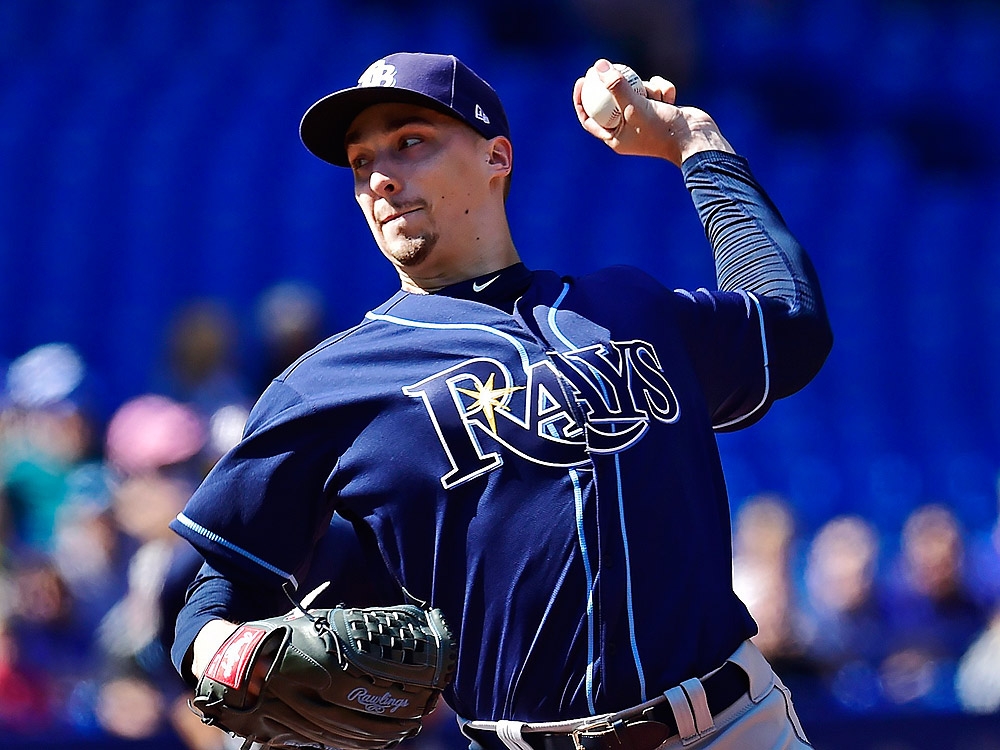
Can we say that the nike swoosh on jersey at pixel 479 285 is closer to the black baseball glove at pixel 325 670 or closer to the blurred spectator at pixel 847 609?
the black baseball glove at pixel 325 670

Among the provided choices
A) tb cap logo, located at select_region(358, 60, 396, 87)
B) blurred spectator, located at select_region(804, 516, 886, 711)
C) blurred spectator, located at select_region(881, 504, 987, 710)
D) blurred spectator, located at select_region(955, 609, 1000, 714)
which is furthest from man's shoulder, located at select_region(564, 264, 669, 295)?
blurred spectator, located at select_region(881, 504, 987, 710)

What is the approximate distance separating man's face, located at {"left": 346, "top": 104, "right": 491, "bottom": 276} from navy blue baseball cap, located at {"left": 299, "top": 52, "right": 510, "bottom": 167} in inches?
1.1

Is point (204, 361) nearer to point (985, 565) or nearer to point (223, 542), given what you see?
point (985, 565)

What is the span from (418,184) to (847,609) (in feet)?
13.8

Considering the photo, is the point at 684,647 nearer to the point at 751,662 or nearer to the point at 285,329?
the point at 751,662

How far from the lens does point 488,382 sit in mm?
2506

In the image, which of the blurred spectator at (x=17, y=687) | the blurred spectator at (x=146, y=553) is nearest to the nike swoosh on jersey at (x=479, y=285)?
the blurred spectator at (x=146, y=553)

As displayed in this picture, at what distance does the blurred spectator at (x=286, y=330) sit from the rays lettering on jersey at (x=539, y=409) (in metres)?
3.51

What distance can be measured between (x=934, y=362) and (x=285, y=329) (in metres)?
3.97

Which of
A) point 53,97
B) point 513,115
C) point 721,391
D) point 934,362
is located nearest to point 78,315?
point 53,97

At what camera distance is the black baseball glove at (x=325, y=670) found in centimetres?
227

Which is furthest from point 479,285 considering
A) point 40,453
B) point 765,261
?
point 40,453

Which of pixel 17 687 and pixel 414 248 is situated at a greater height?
pixel 414 248

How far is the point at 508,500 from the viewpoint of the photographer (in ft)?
7.99
